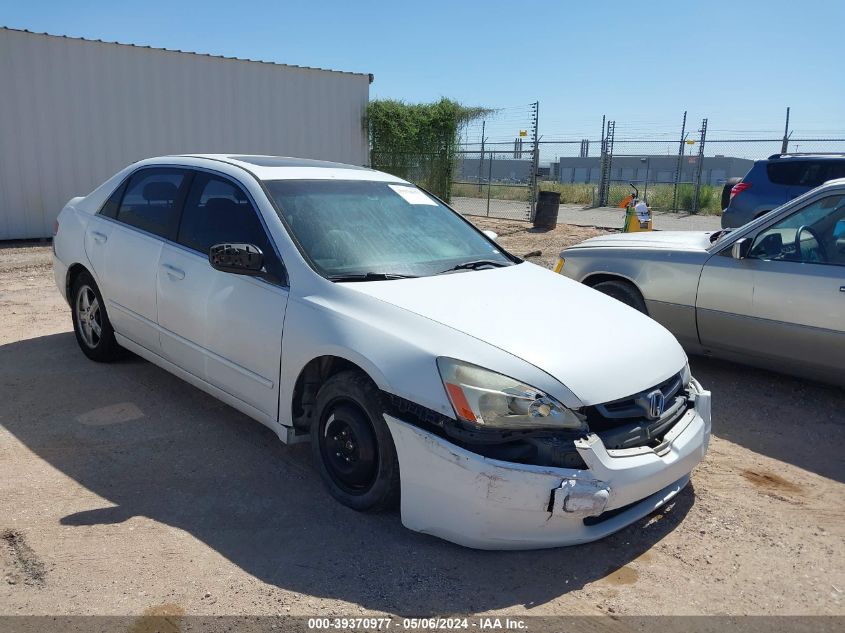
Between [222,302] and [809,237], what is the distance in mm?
4056

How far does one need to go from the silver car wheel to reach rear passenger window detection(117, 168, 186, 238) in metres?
0.73

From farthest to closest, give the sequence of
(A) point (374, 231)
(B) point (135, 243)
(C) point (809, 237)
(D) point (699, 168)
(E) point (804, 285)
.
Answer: (D) point (699, 168), (C) point (809, 237), (E) point (804, 285), (B) point (135, 243), (A) point (374, 231)

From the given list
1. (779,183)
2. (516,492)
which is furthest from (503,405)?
(779,183)

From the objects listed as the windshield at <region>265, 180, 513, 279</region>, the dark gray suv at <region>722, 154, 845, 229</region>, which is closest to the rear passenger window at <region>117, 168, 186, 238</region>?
the windshield at <region>265, 180, 513, 279</region>

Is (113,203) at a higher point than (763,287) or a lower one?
higher

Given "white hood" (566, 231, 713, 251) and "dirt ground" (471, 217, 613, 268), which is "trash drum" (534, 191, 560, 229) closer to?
"dirt ground" (471, 217, 613, 268)

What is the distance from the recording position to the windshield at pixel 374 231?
3.84 meters

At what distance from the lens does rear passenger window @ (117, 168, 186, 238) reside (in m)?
4.66

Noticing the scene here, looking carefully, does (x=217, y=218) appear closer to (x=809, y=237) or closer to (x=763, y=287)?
(x=763, y=287)

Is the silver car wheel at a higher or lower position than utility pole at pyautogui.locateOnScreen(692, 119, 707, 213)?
lower

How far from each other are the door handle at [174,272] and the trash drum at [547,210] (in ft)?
44.9

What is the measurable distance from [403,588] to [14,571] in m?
1.60

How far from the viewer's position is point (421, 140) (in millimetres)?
19344

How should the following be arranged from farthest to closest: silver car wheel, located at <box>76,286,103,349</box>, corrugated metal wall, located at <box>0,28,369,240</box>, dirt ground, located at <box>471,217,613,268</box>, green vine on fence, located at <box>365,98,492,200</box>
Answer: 1. green vine on fence, located at <box>365,98,492,200</box>
2. dirt ground, located at <box>471,217,613,268</box>
3. corrugated metal wall, located at <box>0,28,369,240</box>
4. silver car wheel, located at <box>76,286,103,349</box>
